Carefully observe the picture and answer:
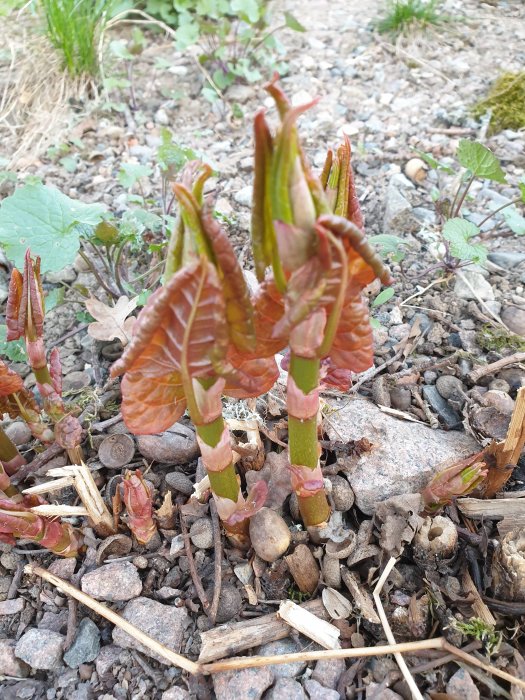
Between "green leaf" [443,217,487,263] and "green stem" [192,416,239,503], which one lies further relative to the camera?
"green leaf" [443,217,487,263]

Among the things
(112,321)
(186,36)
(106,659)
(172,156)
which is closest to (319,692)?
(106,659)

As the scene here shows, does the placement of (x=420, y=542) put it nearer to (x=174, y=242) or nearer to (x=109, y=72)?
(x=174, y=242)

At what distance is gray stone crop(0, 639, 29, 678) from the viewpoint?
1.66 metres

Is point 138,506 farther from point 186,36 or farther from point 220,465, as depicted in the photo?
point 186,36

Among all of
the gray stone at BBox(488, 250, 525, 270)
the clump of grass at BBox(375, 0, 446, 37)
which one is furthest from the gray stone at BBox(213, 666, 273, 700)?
the clump of grass at BBox(375, 0, 446, 37)

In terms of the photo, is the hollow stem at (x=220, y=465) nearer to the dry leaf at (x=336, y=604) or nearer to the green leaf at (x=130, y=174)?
the dry leaf at (x=336, y=604)

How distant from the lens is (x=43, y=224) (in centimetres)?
238

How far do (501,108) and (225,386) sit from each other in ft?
10.6

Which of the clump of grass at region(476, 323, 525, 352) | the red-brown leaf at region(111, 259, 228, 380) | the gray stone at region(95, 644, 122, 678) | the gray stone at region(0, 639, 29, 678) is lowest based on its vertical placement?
the gray stone at region(0, 639, 29, 678)

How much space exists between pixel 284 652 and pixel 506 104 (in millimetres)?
3485

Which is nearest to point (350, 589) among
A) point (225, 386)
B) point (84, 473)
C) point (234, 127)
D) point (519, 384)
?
point (225, 386)

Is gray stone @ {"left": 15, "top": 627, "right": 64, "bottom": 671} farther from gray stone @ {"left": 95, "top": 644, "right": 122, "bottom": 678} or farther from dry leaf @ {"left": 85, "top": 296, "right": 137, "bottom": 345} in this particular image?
dry leaf @ {"left": 85, "top": 296, "right": 137, "bottom": 345}

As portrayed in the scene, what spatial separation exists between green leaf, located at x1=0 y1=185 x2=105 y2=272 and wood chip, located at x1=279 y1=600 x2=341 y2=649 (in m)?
1.43

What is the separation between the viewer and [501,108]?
12.3 feet
